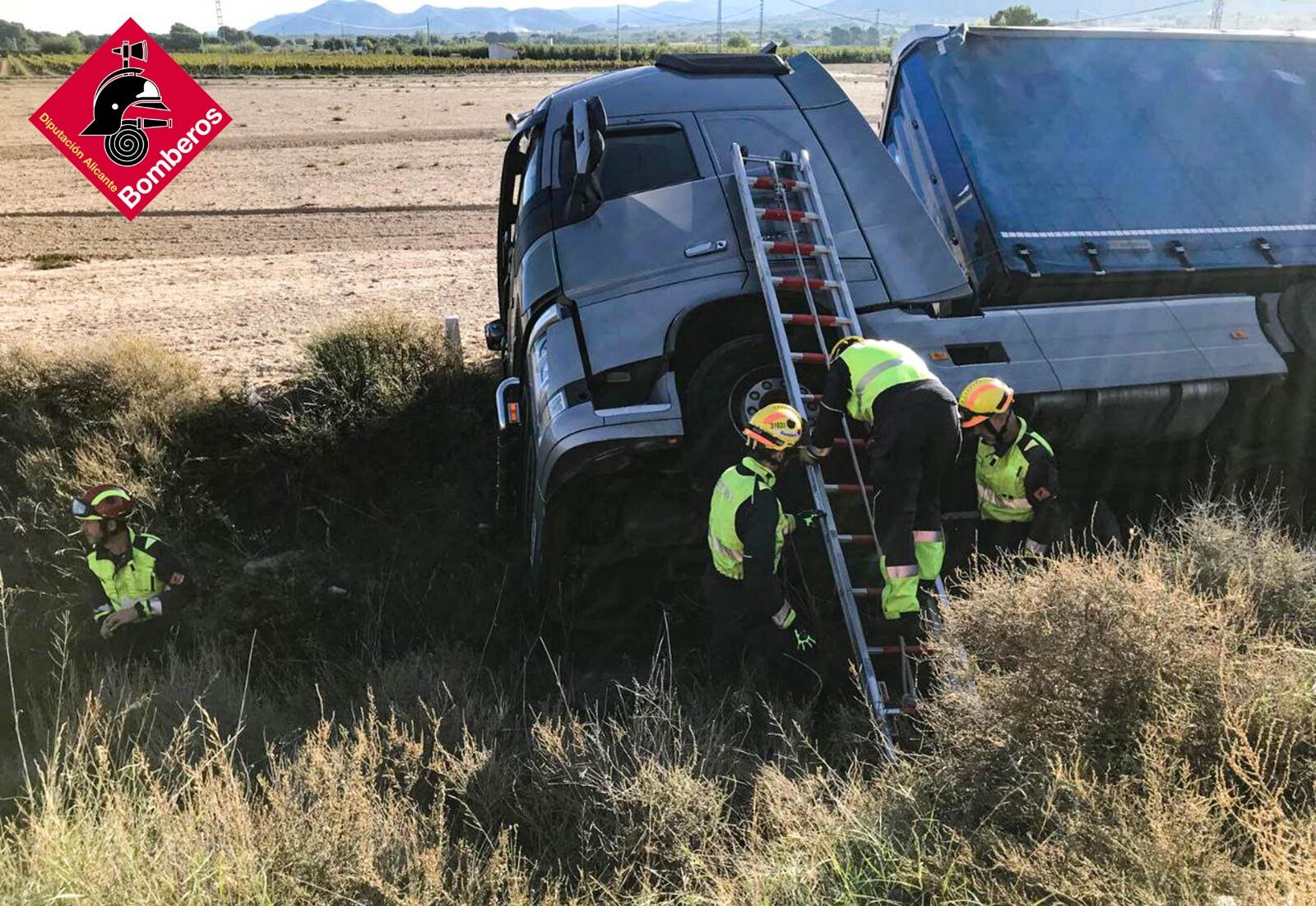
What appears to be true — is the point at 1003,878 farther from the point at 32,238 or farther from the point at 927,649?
the point at 32,238

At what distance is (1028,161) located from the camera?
5809mm

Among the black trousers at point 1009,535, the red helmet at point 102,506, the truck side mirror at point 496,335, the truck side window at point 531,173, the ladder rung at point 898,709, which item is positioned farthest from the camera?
the truck side mirror at point 496,335

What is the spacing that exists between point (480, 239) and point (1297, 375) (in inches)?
429

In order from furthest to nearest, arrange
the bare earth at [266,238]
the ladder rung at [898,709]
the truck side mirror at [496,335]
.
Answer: the bare earth at [266,238]
the truck side mirror at [496,335]
the ladder rung at [898,709]

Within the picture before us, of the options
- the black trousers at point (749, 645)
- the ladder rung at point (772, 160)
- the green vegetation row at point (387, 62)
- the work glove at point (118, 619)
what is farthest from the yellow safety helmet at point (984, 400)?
the green vegetation row at point (387, 62)

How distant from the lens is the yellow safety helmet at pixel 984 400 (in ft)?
15.4

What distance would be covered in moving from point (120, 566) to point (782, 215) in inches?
166

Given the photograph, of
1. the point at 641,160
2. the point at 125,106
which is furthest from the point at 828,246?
the point at 125,106

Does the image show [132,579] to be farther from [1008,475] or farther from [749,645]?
[1008,475]

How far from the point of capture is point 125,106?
43.7ft

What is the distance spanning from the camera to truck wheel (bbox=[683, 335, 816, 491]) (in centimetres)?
499

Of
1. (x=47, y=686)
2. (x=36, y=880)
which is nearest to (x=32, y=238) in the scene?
(x=47, y=686)

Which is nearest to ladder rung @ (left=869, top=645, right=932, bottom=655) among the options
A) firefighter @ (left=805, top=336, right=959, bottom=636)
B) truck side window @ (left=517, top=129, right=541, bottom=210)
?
firefighter @ (left=805, top=336, right=959, bottom=636)

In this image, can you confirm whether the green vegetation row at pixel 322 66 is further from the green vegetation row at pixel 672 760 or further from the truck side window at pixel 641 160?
the green vegetation row at pixel 672 760
